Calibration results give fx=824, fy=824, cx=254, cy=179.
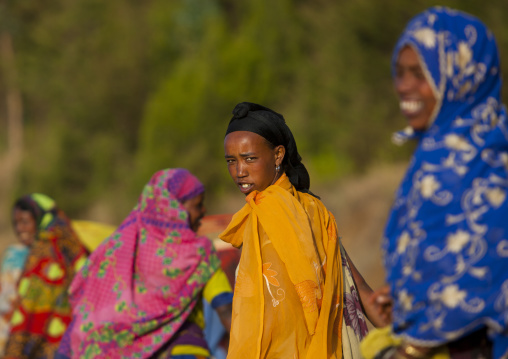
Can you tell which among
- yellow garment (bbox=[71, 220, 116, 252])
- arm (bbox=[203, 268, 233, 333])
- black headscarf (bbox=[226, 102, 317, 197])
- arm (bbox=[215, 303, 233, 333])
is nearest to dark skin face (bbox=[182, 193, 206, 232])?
arm (bbox=[203, 268, 233, 333])

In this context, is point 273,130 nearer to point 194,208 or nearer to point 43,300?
point 194,208

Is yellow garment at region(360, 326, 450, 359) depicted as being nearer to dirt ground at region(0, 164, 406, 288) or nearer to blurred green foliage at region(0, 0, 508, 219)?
dirt ground at region(0, 164, 406, 288)

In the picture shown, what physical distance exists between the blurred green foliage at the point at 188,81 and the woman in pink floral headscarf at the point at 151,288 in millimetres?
10987

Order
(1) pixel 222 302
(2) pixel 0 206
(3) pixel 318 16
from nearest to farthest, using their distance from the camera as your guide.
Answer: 1. (1) pixel 222 302
2. (3) pixel 318 16
3. (2) pixel 0 206

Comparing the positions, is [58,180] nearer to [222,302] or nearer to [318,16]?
[318,16]

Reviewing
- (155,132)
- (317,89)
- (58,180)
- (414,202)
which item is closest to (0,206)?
(58,180)

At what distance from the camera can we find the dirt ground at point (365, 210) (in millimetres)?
13291

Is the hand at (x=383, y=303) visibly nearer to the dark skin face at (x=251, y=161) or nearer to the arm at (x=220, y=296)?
the dark skin face at (x=251, y=161)

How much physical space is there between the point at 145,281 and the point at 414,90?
2.92m

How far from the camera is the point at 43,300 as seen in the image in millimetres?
6453

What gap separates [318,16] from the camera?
924 inches

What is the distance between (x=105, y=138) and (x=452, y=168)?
29.2 m

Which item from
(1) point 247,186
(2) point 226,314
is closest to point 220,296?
(2) point 226,314

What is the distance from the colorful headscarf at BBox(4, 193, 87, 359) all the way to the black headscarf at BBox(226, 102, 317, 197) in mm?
3086
